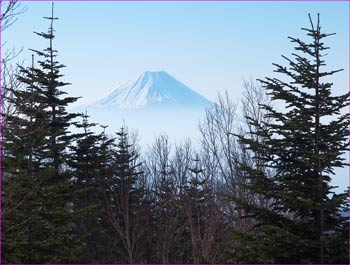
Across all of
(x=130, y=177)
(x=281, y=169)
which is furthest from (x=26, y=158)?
(x=130, y=177)

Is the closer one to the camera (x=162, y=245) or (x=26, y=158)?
(x=26, y=158)

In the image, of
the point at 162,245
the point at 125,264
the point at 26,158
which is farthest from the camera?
the point at 162,245

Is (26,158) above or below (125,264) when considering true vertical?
above

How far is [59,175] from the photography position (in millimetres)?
17156

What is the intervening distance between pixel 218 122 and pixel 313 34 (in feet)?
44.2

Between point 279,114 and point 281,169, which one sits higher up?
point 279,114

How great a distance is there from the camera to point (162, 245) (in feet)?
76.4

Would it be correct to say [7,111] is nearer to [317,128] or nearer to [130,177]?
[317,128]

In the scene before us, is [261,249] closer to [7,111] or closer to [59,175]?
[7,111]

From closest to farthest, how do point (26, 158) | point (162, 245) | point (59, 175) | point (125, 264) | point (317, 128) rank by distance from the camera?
point (317, 128), point (26, 158), point (59, 175), point (125, 264), point (162, 245)

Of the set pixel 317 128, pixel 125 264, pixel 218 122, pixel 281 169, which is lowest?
pixel 125 264

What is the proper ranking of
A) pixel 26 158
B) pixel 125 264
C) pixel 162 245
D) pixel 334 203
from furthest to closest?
pixel 162 245 → pixel 125 264 → pixel 26 158 → pixel 334 203

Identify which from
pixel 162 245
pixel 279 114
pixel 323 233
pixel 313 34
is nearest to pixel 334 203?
pixel 323 233

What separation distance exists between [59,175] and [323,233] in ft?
31.7
